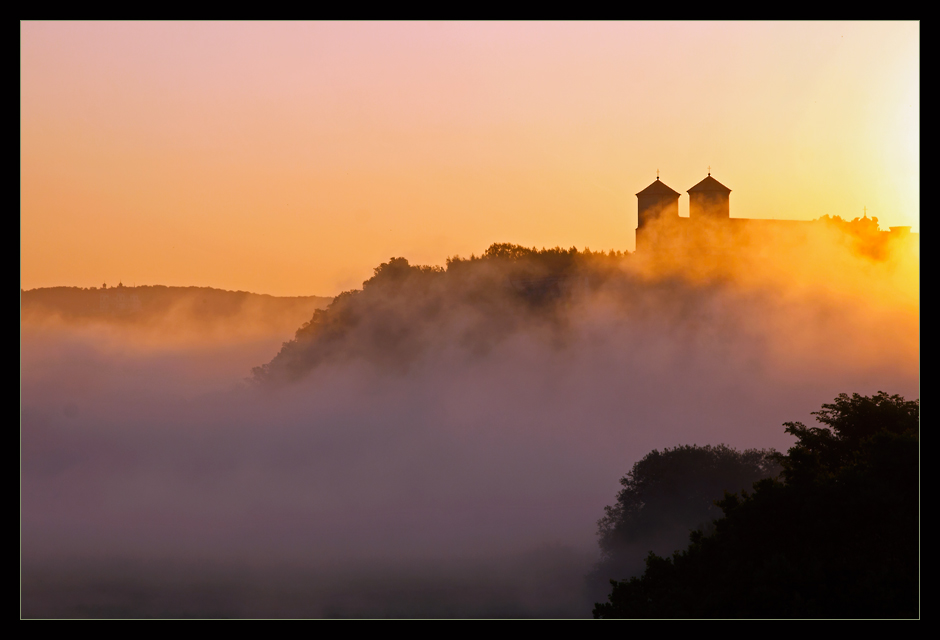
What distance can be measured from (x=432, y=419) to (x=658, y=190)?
178 feet

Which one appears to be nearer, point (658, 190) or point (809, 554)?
point (809, 554)

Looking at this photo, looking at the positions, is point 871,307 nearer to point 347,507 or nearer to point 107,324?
point 347,507

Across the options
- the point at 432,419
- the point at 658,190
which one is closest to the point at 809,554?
the point at 658,190

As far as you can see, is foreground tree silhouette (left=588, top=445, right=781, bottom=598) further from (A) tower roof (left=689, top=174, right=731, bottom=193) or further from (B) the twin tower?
(A) tower roof (left=689, top=174, right=731, bottom=193)

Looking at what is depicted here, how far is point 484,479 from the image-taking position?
10750cm

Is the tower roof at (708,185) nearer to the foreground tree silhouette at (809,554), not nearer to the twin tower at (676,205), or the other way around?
the twin tower at (676,205)

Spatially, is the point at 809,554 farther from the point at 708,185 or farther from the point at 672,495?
the point at 708,185

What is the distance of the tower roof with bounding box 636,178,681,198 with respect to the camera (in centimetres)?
7050

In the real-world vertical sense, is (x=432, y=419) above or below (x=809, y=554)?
above

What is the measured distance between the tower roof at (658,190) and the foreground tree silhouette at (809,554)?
4859cm

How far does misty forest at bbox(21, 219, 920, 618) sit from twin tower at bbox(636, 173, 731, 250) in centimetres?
603

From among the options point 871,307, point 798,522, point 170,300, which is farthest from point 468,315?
point 798,522

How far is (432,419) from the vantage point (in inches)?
4624
